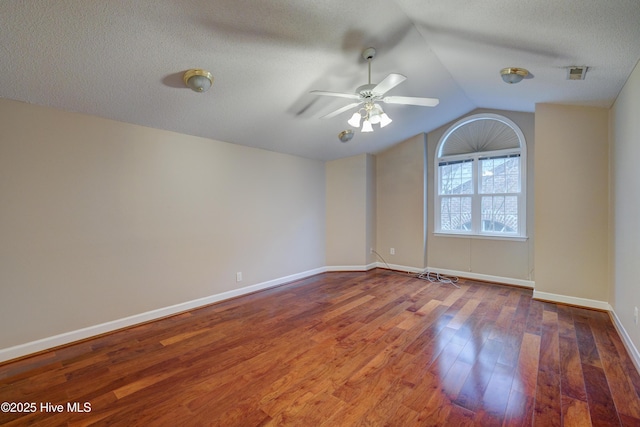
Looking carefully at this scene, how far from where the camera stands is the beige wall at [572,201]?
10.4ft

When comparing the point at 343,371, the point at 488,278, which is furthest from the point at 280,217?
the point at 488,278

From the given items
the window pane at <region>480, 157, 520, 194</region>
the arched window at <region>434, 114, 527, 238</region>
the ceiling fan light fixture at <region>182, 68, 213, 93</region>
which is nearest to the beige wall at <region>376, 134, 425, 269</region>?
the arched window at <region>434, 114, 527, 238</region>

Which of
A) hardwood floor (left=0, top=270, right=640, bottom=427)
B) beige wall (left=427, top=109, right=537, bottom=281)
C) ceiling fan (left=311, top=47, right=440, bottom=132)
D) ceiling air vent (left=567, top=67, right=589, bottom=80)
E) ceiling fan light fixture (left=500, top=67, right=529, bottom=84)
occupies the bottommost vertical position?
hardwood floor (left=0, top=270, right=640, bottom=427)

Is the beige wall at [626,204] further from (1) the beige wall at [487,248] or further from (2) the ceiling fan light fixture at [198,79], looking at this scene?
(2) the ceiling fan light fixture at [198,79]

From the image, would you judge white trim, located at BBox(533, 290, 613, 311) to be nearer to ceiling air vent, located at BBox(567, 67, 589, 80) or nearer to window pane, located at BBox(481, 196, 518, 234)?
window pane, located at BBox(481, 196, 518, 234)

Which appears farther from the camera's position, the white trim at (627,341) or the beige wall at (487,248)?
the beige wall at (487,248)

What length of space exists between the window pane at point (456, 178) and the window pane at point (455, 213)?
0.48ft

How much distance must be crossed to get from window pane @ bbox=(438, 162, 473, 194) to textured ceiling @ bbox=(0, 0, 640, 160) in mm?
1550

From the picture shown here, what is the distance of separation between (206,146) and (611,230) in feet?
15.9

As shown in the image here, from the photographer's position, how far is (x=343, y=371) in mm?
2062

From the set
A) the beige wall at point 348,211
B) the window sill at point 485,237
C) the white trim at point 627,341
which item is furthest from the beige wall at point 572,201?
the beige wall at point 348,211

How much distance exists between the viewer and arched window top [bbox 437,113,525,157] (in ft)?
14.1

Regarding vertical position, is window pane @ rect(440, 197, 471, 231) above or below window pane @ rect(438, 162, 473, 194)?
below

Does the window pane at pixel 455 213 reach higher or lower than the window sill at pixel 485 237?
higher
